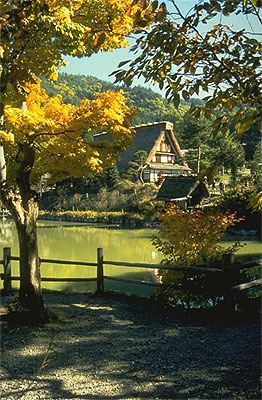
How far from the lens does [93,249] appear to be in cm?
1570

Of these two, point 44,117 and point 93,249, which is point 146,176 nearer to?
point 93,249

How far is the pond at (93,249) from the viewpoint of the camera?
9.77m

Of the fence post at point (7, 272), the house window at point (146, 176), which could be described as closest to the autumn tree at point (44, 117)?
the fence post at point (7, 272)

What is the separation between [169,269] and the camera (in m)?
6.44

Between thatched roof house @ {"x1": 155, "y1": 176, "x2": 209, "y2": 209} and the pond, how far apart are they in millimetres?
3074

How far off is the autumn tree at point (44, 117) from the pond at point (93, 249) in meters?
3.75

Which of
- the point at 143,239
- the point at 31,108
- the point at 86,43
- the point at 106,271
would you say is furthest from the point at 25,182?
the point at 143,239

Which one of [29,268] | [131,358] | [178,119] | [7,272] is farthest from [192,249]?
[178,119]

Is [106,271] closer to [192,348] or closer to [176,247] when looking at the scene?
[176,247]

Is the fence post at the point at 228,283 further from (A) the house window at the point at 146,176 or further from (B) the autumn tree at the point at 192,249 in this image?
(A) the house window at the point at 146,176

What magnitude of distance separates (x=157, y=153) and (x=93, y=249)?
71.9ft

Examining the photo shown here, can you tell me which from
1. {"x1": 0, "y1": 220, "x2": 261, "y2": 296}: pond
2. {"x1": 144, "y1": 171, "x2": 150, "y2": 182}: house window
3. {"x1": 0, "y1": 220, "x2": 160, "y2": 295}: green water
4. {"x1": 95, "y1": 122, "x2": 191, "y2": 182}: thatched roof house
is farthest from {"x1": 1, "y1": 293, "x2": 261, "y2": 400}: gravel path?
{"x1": 95, "y1": 122, "x2": 191, "y2": 182}: thatched roof house

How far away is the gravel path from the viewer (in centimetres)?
354

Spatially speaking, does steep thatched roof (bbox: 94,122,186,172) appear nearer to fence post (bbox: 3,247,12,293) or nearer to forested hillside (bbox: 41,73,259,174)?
forested hillside (bbox: 41,73,259,174)
